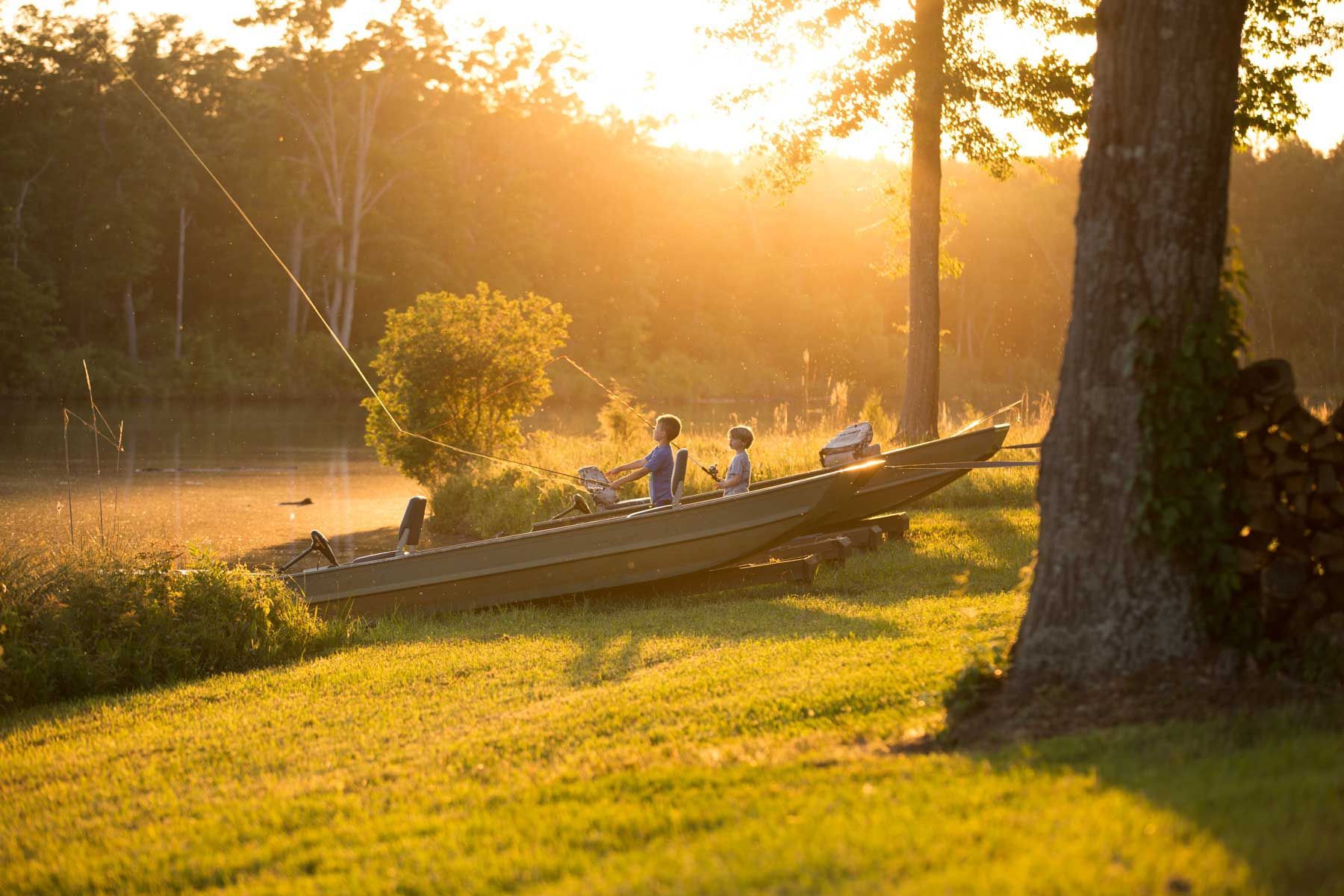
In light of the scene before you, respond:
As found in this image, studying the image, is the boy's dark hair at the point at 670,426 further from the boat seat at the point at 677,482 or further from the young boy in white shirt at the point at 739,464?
the boat seat at the point at 677,482

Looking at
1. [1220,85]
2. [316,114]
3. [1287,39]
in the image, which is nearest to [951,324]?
[316,114]

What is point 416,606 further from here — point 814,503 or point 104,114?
A: point 104,114

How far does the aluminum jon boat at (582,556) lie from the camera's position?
1031 cm

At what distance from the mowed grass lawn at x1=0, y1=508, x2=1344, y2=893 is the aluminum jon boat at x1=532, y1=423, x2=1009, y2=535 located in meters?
4.07

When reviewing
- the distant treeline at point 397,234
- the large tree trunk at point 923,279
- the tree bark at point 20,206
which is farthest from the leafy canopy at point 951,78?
the tree bark at point 20,206

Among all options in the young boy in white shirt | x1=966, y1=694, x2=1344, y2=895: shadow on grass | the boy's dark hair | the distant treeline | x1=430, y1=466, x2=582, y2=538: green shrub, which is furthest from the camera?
the distant treeline

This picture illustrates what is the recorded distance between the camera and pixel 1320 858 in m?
3.33

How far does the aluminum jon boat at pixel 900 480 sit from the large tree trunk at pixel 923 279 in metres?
4.16

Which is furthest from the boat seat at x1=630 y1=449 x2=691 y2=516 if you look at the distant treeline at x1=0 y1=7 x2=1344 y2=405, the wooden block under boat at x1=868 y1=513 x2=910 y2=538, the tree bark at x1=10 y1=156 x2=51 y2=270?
the tree bark at x1=10 y1=156 x2=51 y2=270

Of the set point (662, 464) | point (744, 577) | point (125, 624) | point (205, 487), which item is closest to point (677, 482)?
point (744, 577)

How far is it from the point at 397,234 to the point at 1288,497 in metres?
57.0

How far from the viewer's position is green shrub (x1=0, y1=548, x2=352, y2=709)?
7.95 m

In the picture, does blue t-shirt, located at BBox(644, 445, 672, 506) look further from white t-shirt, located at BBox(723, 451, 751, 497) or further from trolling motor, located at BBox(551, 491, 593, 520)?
trolling motor, located at BBox(551, 491, 593, 520)

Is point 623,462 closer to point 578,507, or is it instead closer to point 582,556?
point 578,507
